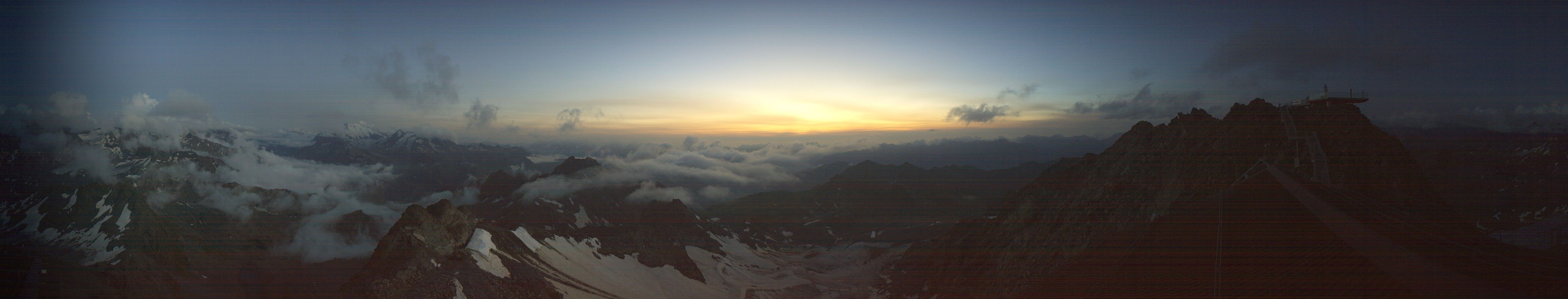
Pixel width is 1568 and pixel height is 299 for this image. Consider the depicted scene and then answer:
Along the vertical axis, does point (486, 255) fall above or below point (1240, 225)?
below

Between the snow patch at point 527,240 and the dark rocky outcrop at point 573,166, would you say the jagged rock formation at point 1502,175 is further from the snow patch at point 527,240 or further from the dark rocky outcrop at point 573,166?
the dark rocky outcrop at point 573,166

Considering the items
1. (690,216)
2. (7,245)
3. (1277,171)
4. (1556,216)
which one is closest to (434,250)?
(7,245)

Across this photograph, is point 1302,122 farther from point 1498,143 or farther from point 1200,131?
point 1498,143

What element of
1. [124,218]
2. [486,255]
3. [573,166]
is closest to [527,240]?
[486,255]

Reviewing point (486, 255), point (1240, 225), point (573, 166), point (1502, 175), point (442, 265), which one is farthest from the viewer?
point (573, 166)

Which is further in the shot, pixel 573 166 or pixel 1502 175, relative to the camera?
pixel 573 166

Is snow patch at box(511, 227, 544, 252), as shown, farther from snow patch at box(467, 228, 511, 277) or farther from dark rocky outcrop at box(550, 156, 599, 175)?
dark rocky outcrop at box(550, 156, 599, 175)

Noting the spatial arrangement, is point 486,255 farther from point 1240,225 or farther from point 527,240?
point 1240,225

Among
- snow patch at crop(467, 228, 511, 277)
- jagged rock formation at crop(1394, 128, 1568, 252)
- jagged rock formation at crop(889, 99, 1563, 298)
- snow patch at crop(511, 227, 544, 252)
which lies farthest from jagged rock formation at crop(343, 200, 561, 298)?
jagged rock formation at crop(1394, 128, 1568, 252)
